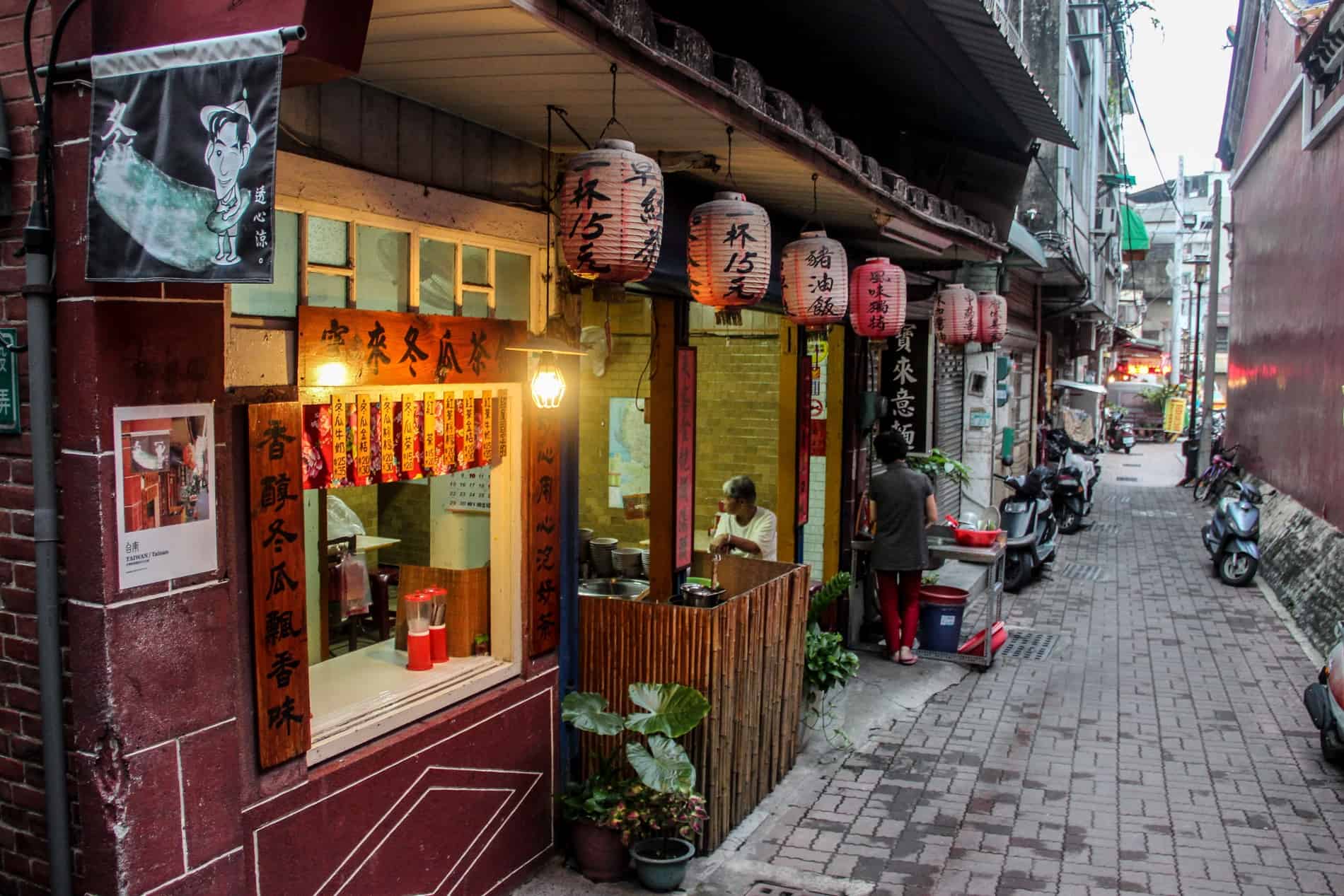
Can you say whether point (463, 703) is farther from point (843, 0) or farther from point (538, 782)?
point (843, 0)

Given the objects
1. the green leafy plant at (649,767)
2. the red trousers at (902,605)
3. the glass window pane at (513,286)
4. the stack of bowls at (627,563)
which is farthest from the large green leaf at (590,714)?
the red trousers at (902,605)

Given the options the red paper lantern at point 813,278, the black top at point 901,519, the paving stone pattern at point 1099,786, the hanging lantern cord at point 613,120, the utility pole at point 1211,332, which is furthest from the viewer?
the utility pole at point 1211,332

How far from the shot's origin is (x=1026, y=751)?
8133mm

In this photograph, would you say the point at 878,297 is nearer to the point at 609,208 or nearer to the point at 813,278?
the point at 813,278

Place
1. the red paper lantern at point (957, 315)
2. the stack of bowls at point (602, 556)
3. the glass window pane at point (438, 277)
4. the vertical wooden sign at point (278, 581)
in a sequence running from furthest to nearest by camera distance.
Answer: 1. the red paper lantern at point (957, 315)
2. the stack of bowls at point (602, 556)
3. the glass window pane at point (438, 277)
4. the vertical wooden sign at point (278, 581)

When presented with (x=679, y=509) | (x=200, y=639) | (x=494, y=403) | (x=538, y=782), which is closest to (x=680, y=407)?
(x=679, y=509)

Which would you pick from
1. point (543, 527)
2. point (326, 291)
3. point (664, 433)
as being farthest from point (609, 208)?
point (664, 433)

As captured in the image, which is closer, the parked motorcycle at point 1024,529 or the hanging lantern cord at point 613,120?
the hanging lantern cord at point 613,120

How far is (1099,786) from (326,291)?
20.1ft

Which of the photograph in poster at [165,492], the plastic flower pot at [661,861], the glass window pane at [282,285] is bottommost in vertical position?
the plastic flower pot at [661,861]

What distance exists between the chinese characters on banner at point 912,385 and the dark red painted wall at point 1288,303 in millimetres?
4941

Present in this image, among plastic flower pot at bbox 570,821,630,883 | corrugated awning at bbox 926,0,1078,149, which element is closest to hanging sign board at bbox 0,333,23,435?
plastic flower pot at bbox 570,821,630,883

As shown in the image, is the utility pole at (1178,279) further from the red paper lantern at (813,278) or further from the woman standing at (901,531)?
the red paper lantern at (813,278)

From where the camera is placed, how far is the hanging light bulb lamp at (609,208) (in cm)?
477
